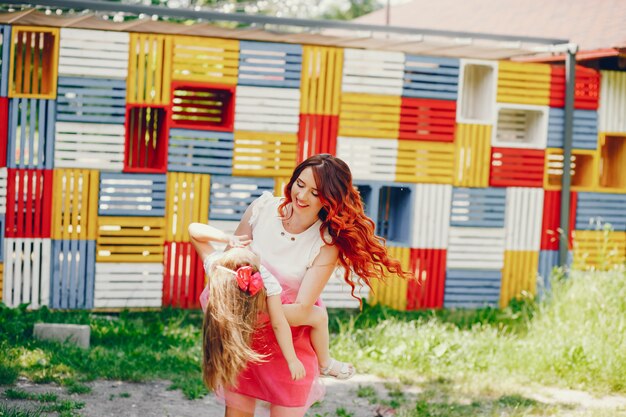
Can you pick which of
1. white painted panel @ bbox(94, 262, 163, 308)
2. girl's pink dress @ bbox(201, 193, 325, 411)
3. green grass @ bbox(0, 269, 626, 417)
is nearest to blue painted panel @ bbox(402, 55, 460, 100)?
green grass @ bbox(0, 269, 626, 417)

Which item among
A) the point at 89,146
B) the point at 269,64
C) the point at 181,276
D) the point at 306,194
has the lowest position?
the point at 181,276

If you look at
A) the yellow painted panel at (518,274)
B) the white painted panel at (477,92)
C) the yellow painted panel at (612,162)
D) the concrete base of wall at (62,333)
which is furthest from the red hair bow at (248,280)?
the yellow painted panel at (612,162)

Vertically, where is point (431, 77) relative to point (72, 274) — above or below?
above

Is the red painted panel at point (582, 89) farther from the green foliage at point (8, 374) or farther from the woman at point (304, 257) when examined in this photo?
the green foliage at point (8, 374)

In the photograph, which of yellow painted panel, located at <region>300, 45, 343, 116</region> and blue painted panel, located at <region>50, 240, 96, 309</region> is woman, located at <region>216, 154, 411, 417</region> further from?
yellow painted panel, located at <region>300, 45, 343, 116</region>

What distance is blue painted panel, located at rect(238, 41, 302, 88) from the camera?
8.89 meters

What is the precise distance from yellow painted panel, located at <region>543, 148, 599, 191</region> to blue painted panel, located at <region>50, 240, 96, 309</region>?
5143 mm

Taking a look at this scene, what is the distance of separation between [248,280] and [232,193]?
495 centimetres

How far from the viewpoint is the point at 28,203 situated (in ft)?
27.5

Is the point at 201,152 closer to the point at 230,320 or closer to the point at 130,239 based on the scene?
the point at 130,239

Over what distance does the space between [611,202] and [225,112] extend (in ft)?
15.1

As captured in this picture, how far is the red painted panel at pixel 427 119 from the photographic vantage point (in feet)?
30.9

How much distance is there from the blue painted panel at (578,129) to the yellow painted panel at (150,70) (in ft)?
14.4

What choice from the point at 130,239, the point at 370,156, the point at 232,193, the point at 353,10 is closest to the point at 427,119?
the point at 370,156
